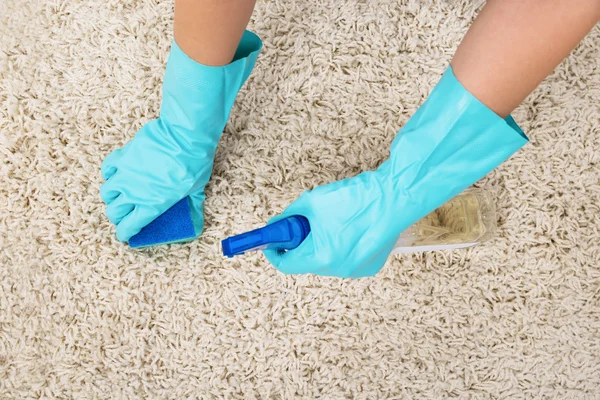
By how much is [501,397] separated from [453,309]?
A: 0.18m

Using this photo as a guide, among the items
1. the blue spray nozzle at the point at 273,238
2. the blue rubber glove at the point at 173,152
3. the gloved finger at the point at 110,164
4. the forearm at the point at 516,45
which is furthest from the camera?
the gloved finger at the point at 110,164

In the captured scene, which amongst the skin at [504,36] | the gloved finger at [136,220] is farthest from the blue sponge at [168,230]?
the skin at [504,36]

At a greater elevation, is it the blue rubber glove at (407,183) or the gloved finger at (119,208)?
the blue rubber glove at (407,183)

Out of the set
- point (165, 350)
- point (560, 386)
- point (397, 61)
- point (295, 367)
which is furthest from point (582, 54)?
point (165, 350)

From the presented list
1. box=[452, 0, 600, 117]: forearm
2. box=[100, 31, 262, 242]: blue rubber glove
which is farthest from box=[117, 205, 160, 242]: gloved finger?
box=[452, 0, 600, 117]: forearm

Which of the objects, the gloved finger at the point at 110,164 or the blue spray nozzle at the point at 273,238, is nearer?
the blue spray nozzle at the point at 273,238

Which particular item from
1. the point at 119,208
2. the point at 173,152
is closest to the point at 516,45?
the point at 173,152

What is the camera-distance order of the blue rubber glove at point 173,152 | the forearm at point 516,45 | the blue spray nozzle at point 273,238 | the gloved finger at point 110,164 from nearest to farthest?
the forearm at point 516,45 < the blue spray nozzle at point 273,238 < the blue rubber glove at point 173,152 < the gloved finger at point 110,164

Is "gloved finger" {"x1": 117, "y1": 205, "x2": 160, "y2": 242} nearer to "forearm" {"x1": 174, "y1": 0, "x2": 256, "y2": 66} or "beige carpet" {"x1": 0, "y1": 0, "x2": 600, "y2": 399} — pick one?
"beige carpet" {"x1": 0, "y1": 0, "x2": 600, "y2": 399}

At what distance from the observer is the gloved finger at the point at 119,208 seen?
898 millimetres

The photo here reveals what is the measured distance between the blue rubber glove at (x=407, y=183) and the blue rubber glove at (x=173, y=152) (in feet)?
0.66

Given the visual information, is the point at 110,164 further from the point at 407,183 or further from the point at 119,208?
the point at 407,183

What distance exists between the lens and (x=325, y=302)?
97cm

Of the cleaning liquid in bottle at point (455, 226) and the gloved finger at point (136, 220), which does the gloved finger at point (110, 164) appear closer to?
the gloved finger at point (136, 220)
